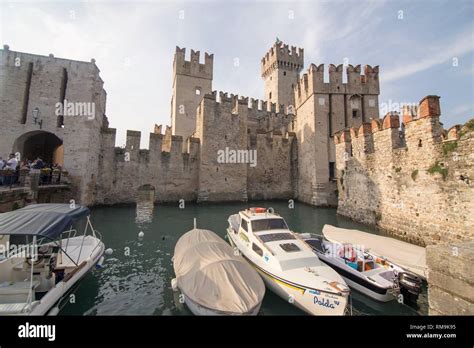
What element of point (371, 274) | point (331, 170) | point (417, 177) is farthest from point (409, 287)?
point (331, 170)

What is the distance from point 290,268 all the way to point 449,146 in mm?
8943

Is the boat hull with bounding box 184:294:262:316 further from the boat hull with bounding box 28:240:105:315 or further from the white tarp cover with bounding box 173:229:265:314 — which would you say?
the boat hull with bounding box 28:240:105:315

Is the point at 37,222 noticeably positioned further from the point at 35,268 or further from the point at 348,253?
the point at 348,253

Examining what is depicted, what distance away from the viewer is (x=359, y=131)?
1484cm

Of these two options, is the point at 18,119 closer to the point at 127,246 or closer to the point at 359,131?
the point at 127,246

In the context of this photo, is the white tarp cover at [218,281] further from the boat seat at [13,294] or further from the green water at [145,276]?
the boat seat at [13,294]

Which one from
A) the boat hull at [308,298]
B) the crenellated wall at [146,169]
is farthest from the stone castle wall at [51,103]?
the boat hull at [308,298]

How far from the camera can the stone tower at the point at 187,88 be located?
101 ft

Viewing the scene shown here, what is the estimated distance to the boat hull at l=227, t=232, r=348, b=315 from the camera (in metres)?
4.77

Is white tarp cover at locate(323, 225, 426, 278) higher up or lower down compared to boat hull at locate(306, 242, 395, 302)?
higher up

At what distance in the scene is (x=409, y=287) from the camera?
18.5 ft

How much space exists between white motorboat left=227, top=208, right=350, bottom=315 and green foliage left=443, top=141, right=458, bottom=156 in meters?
7.80

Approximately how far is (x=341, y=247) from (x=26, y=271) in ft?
32.3


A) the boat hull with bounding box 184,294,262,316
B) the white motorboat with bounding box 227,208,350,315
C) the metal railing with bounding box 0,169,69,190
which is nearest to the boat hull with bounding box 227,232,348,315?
the white motorboat with bounding box 227,208,350,315
